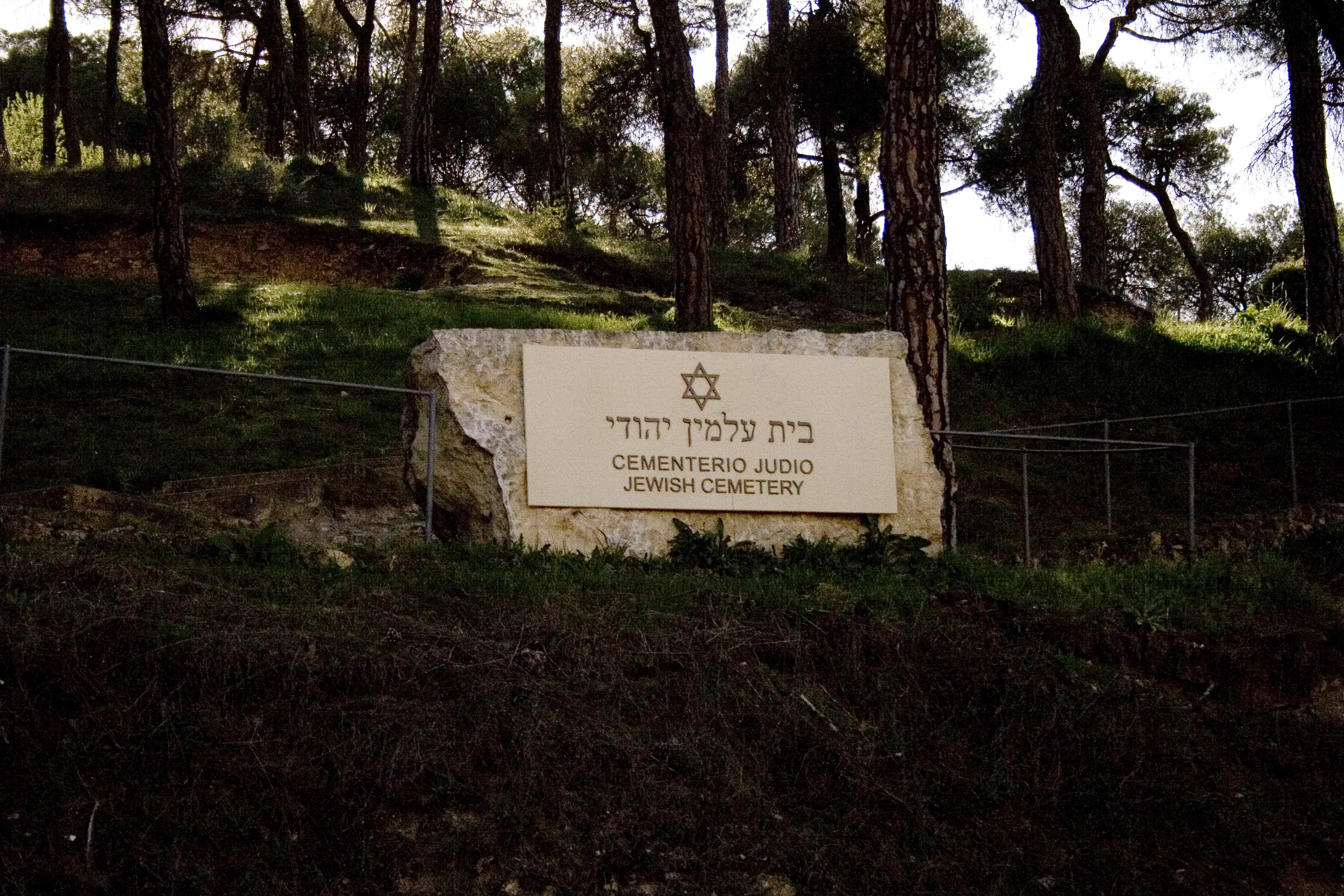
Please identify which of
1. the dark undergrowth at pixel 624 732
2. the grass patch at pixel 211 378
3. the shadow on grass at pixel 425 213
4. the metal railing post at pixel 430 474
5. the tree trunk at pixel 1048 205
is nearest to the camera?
the dark undergrowth at pixel 624 732

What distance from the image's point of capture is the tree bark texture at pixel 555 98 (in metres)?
27.5

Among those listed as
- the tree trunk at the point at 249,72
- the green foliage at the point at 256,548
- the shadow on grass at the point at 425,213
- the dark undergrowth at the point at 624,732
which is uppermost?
the tree trunk at the point at 249,72

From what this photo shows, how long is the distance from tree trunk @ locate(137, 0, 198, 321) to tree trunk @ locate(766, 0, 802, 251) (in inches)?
543

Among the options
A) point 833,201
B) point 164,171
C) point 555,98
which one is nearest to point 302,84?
point 555,98

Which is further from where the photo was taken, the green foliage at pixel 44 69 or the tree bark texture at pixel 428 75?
the green foliage at pixel 44 69

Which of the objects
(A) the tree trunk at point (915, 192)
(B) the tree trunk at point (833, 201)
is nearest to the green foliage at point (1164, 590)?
(A) the tree trunk at point (915, 192)

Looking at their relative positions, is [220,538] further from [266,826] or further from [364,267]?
[364,267]

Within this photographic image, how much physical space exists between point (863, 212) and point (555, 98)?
34.7 ft

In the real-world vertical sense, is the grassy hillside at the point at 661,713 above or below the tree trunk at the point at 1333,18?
below

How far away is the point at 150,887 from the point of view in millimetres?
5652

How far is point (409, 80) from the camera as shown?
3173 centimetres

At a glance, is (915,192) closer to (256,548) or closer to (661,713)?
(256,548)

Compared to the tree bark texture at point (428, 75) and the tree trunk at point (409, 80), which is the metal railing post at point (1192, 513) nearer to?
the tree bark texture at point (428, 75)

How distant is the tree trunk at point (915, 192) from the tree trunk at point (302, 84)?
62.2 feet
